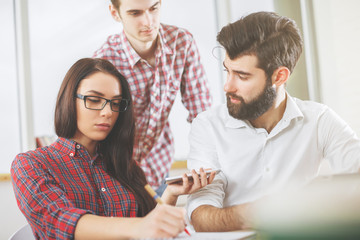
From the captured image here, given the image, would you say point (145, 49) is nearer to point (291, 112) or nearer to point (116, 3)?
point (116, 3)

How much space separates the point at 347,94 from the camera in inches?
100

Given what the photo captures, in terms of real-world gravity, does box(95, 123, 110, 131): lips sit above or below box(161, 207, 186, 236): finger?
above

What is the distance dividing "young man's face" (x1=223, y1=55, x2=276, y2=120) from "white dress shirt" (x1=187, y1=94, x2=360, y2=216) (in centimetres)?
6

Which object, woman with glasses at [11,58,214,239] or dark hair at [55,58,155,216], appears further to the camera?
dark hair at [55,58,155,216]

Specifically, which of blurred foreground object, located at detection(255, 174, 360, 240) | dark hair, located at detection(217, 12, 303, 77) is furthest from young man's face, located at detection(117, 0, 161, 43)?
blurred foreground object, located at detection(255, 174, 360, 240)

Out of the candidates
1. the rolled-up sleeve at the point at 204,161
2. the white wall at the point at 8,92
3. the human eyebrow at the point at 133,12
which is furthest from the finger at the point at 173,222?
the white wall at the point at 8,92

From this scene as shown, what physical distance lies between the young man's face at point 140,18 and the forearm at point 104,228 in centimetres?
115

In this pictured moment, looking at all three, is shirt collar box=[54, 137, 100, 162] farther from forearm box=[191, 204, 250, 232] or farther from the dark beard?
the dark beard

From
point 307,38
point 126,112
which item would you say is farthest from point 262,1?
point 126,112

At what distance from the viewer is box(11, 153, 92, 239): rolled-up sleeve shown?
0.96m

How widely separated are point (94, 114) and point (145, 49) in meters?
0.75

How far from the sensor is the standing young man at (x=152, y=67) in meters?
1.88

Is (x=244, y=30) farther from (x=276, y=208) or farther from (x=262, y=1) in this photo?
(x=262, y=1)

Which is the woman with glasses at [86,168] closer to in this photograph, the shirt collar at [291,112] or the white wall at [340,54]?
the shirt collar at [291,112]
